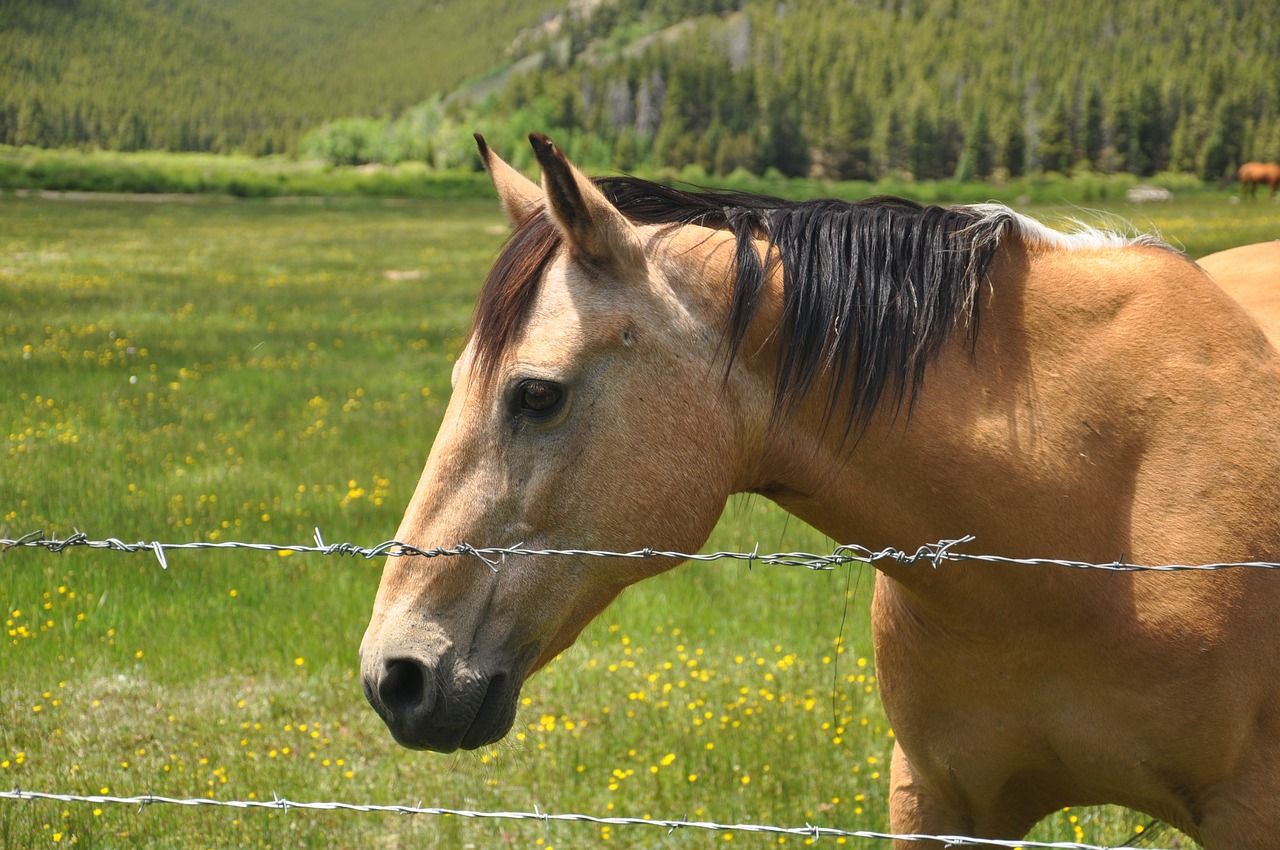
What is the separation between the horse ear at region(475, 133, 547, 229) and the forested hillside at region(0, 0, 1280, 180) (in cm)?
3242

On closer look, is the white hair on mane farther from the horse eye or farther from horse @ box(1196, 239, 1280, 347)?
the horse eye

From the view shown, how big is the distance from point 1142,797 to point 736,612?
3.87m

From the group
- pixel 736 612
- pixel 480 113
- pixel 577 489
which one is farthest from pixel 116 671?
pixel 480 113

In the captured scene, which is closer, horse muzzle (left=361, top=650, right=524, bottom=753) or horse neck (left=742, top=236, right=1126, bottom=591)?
horse muzzle (left=361, top=650, right=524, bottom=753)

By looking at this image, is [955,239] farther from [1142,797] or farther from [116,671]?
[116,671]

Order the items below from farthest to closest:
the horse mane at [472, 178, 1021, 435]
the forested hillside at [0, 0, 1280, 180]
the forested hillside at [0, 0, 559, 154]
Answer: the forested hillside at [0, 0, 1280, 180]
the forested hillside at [0, 0, 559, 154]
the horse mane at [472, 178, 1021, 435]

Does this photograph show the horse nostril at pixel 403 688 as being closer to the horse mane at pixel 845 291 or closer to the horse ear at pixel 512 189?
the horse mane at pixel 845 291

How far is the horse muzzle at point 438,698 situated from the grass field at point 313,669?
0.15 m

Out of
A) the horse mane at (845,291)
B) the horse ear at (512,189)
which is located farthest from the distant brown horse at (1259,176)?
the horse ear at (512,189)

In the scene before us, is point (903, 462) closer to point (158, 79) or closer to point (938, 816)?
point (938, 816)

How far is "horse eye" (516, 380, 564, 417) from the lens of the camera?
227cm

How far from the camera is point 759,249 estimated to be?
2.50 meters

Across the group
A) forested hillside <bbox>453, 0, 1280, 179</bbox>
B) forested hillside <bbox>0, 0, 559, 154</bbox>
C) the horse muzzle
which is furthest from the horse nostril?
forested hillside <bbox>453, 0, 1280, 179</bbox>

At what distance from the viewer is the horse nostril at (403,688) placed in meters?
2.21
